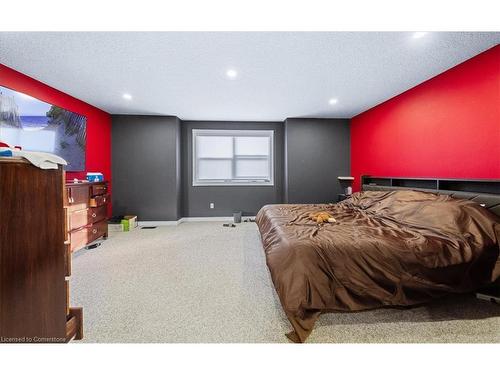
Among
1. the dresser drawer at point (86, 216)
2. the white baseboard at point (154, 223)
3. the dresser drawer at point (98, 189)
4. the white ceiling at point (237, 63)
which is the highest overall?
the white ceiling at point (237, 63)

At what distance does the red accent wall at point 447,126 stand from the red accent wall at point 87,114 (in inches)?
211

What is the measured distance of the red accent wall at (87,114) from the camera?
8.30 ft

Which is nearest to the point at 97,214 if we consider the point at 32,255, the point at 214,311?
the point at 32,255

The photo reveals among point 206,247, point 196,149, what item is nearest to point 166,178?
point 196,149

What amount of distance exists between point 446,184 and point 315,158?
8.58ft

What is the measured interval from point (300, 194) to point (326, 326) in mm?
3516

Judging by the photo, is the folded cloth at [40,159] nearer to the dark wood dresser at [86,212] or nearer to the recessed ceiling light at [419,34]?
the dark wood dresser at [86,212]

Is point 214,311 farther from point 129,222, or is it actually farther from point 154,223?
point 154,223

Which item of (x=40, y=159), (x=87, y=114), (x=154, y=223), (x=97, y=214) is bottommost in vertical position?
(x=154, y=223)

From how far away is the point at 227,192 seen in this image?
5113mm

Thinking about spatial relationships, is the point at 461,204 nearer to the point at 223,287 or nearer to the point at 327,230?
the point at 327,230

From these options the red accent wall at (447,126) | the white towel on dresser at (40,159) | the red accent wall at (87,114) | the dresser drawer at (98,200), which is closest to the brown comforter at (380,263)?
the red accent wall at (447,126)

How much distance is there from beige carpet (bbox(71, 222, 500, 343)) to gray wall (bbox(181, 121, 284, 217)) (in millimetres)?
2385

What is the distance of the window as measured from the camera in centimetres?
510
